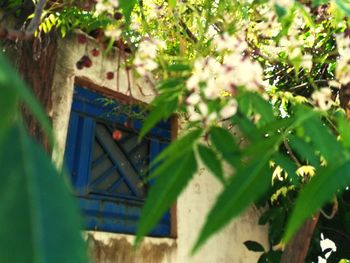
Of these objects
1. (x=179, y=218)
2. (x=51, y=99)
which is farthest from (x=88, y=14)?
(x=179, y=218)

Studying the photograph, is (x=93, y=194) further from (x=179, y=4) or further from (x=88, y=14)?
(x=179, y=4)

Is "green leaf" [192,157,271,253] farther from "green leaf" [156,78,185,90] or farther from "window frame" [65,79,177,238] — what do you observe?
"window frame" [65,79,177,238]

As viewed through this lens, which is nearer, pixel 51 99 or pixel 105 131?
pixel 51 99

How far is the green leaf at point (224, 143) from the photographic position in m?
0.71

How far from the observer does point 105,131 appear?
3.55 m

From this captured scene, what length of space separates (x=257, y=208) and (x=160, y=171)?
3.81 metres

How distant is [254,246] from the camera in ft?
13.8

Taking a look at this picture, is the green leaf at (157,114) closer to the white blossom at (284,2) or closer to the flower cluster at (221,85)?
the flower cluster at (221,85)

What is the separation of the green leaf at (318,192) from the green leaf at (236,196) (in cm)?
5

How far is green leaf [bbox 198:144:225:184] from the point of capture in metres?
0.72

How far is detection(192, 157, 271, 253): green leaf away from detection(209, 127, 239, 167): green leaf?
0.04 meters

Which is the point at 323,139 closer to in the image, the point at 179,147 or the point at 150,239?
the point at 179,147

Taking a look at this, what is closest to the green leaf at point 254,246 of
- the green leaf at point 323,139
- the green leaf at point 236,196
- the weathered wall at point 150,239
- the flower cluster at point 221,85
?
the weathered wall at point 150,239

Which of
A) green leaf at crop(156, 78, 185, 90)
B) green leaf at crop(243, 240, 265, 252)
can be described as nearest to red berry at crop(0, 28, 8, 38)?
green leaf at crop(156, 78, 185, 90)
